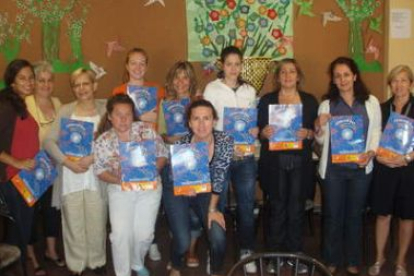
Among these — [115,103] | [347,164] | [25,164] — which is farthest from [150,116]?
[347,164]

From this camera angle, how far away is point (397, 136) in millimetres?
3117

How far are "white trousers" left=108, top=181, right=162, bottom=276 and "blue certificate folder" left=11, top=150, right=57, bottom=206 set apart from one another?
44cm

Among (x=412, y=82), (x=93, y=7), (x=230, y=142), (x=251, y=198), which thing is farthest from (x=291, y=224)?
(x=93, y=7)

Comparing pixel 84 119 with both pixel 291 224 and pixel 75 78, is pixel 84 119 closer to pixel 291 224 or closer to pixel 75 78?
pixel 75 78

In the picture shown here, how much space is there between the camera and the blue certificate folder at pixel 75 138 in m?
3.17

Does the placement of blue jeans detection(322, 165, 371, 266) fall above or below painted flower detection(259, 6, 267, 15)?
below

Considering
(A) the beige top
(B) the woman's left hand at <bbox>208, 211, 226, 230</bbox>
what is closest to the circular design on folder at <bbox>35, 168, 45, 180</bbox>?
(A) the beige top

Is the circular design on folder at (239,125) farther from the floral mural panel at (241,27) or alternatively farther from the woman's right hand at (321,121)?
the floral mural panel at (241,27)

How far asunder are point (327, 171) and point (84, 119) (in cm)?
167

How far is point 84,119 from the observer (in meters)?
3.26

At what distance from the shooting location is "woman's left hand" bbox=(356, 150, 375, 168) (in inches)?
123

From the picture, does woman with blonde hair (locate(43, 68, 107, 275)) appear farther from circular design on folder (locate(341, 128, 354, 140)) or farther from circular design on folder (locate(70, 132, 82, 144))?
circular design on folder (locate(341, 128, 354, 140))

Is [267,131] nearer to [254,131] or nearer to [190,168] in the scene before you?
[254,131]

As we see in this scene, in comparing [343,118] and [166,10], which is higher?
[166,10]
